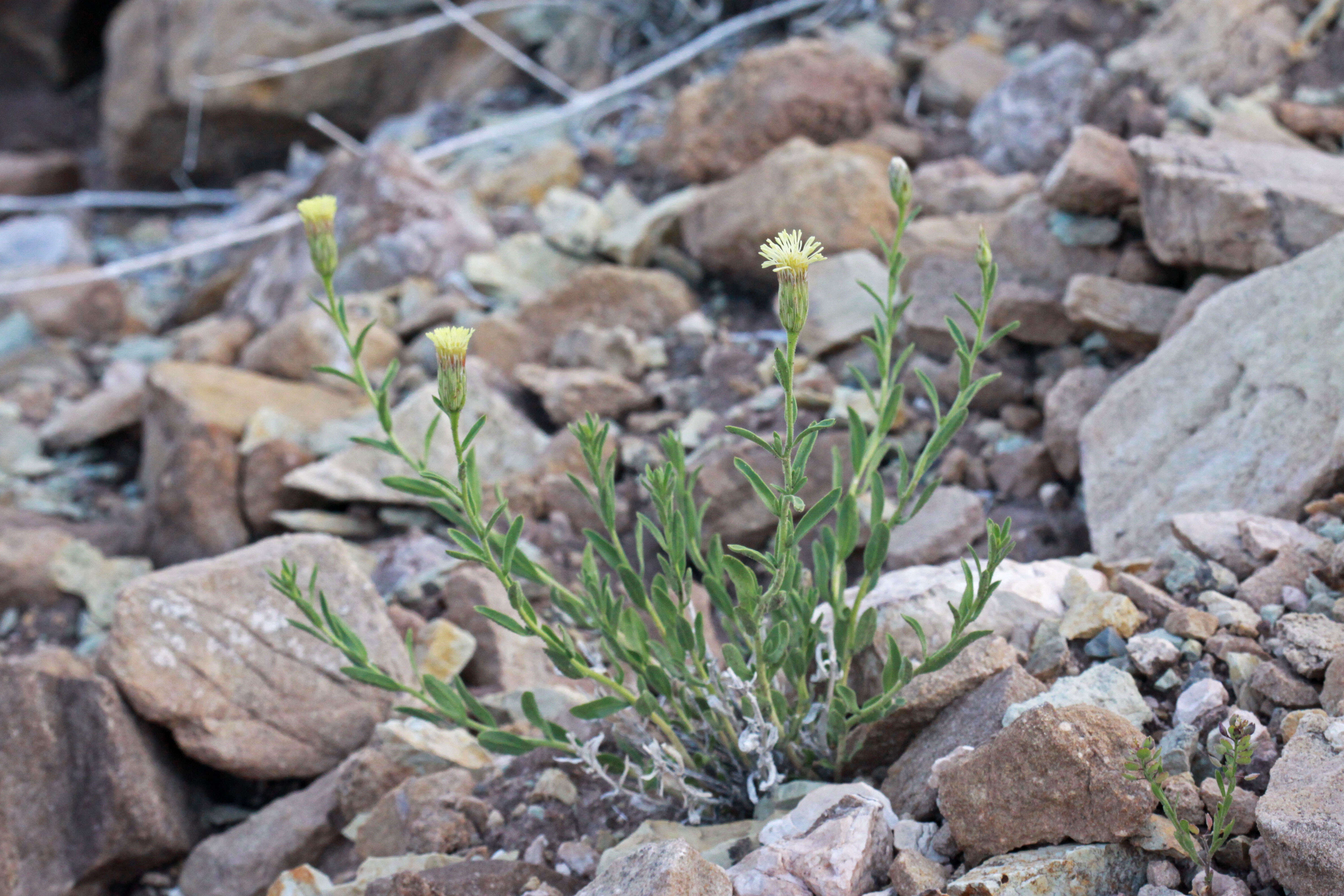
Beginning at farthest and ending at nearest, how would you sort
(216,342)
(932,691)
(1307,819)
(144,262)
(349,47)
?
(349,47), (144,262), (216,342), (932,691), (1307,819)

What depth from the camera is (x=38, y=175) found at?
7922 mm

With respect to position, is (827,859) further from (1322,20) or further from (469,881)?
(1322,20)

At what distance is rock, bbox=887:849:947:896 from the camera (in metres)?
1.44

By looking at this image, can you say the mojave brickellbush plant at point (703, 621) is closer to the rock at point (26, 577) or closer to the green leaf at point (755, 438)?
the green leaf at point (755, 438)

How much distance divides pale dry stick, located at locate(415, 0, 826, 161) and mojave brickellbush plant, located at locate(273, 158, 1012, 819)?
381 centimetres

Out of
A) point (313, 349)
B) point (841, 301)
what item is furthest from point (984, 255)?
point (313, 349)

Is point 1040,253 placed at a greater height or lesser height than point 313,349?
greater

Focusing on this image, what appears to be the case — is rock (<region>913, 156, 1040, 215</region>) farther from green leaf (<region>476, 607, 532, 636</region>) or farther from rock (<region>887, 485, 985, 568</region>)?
green leaf (<region>476, 607, 532, 636</region>)

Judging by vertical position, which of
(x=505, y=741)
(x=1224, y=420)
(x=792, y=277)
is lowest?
(x=505, y=741)

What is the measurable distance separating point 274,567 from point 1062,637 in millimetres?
1657

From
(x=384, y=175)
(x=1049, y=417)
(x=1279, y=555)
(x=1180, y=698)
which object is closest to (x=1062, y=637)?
(x=1180, y=698)

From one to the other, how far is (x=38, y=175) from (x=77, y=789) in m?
7.09

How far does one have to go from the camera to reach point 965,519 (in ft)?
8.57

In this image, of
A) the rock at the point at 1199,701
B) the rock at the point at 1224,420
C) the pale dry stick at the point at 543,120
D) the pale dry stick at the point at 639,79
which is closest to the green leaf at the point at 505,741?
the rock at the point at 1199,701
